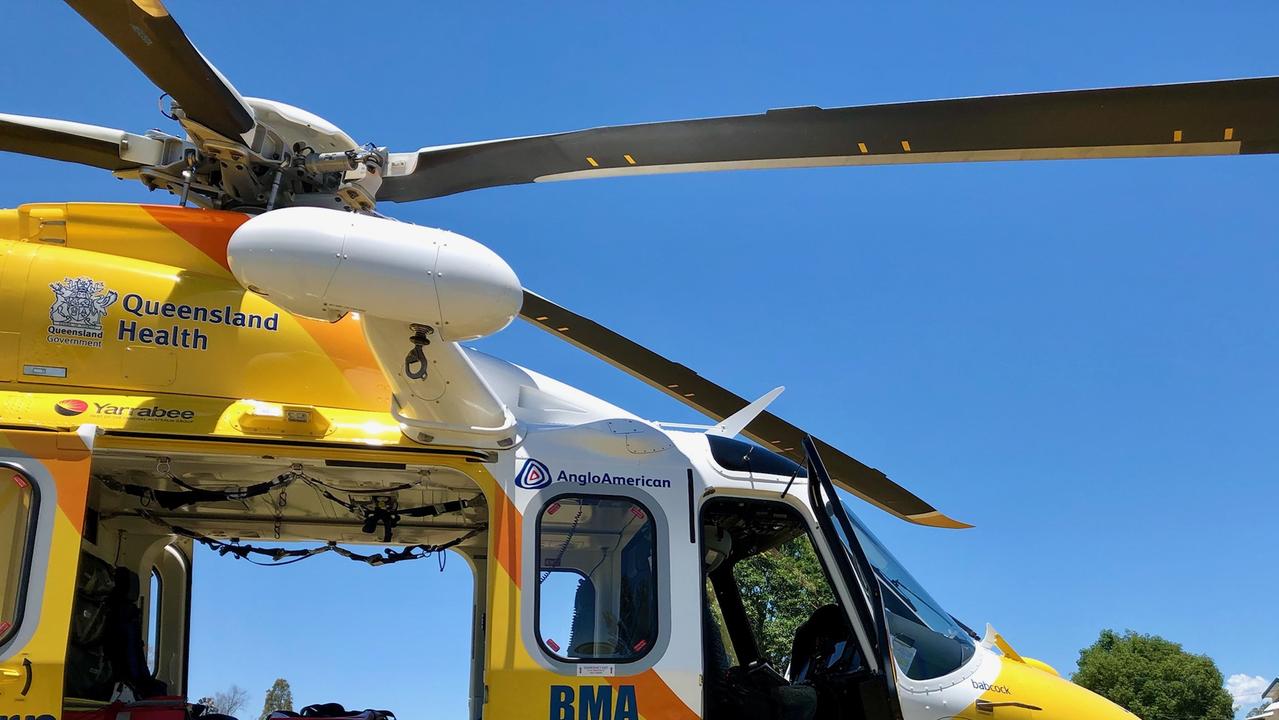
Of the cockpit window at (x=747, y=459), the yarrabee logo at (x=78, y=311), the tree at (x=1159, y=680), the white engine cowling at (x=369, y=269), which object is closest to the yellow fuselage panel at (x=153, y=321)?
the yarrabee logo at (x=78, y=311)

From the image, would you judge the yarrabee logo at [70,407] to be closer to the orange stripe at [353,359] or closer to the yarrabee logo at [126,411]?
the yarrabee logo at [126,411]

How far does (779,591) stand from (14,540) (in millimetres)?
4892

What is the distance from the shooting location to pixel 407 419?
493cm

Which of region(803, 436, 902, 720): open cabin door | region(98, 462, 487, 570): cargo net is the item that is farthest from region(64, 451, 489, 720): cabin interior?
region(803, 436, 902, 720): open cabin door

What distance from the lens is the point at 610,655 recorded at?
4.96 m

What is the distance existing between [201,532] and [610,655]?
133 inches

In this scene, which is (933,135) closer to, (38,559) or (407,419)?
(407,419)

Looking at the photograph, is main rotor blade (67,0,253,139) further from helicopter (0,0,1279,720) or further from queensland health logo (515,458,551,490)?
queensland health logo (515,458,551,490)

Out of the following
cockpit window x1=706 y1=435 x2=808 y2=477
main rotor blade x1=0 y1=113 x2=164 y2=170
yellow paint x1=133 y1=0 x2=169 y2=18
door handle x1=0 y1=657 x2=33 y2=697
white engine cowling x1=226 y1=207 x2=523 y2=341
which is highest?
main rotor blade x1=0 y1=113 x2=164 y2=170

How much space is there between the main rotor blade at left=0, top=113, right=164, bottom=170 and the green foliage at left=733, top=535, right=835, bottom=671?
4187 millimetres

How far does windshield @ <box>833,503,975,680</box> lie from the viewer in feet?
16.7

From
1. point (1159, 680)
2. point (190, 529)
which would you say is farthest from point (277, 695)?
point (1159, 680)

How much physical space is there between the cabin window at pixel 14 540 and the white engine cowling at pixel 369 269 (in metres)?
1.56

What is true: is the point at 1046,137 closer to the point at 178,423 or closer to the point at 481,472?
the point at 481,472
